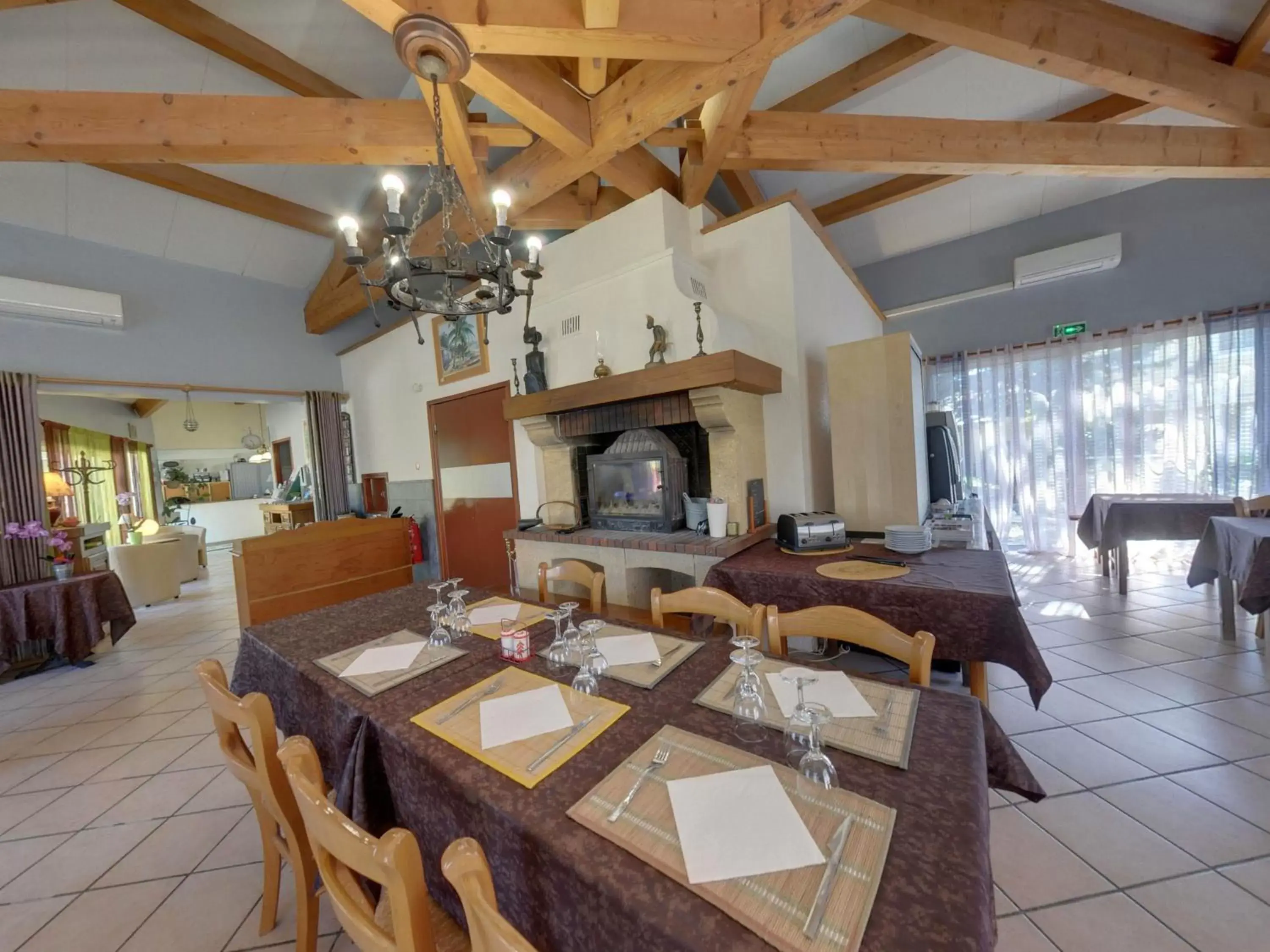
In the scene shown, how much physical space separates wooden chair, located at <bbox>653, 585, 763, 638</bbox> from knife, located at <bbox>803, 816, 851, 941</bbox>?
25.1 inches

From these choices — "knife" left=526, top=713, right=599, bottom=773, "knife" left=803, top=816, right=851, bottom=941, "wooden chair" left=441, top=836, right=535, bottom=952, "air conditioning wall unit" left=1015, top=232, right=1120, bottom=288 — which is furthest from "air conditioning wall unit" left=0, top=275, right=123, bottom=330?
"air conditioning wall unit" left=1015, top=232, right=1120, bottom=288

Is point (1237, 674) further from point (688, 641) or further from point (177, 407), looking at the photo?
point (177, 407)

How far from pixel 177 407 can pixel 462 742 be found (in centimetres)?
1065

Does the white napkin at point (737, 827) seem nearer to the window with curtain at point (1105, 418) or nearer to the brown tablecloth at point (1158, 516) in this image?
the brown tablecloth at point (1158, 516)

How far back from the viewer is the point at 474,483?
4398mm

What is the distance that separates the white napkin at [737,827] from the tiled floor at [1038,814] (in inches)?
41.6

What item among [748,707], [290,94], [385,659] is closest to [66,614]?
[385,659]

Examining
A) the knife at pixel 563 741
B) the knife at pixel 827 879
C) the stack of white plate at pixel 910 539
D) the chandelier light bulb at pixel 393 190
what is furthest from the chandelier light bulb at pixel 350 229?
the stack of white plate at pixel 910 539

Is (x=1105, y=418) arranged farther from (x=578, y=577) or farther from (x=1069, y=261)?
(x=578, y=577)

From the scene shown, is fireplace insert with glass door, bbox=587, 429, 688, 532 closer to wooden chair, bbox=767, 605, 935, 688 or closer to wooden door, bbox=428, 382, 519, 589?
wooden door, bbox=428, 382, 519, 589

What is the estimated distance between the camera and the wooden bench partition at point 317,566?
10.4 feet

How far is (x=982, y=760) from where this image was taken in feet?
2.77

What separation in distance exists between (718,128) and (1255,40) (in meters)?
2.61

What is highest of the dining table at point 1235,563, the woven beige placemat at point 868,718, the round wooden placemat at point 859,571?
the woven beige placemat at point 868,718
